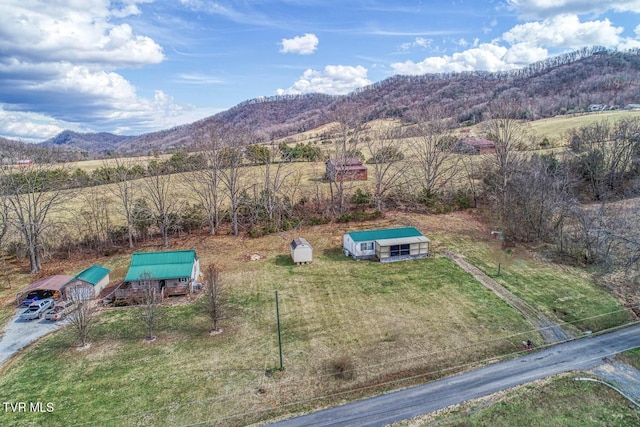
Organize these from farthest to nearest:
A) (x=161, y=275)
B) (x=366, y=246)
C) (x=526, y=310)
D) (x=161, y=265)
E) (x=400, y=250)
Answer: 1. (x=366, y=246)
2. (x=400, y=250)
3. (x=161, y=265)
4. (x=161, y=275)
5. (x=526, y=310)

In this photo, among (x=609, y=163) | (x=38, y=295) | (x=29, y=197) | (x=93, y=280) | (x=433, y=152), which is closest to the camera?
(x=38, y=295)

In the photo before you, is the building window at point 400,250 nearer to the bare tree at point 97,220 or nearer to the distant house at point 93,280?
the distant house at point 93,280

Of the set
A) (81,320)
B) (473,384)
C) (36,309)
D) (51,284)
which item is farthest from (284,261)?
(473,384)

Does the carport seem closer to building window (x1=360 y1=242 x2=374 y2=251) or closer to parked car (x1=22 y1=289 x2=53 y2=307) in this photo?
parked car (x1=22 y1=289 x2=53 y2=307)

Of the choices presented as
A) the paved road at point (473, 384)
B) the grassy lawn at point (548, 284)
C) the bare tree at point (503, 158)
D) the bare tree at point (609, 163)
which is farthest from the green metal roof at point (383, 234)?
the bare tree at point (609, 163)

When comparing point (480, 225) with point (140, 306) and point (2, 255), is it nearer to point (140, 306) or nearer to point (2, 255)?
point (140, 306)

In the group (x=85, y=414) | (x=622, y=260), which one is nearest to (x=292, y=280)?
(x=85, y=414)

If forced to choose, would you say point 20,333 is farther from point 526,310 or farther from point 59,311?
point 526,310

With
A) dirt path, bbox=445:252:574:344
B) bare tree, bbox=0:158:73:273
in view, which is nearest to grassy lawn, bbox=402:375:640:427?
dirt path, bbox=445:252:574:344
